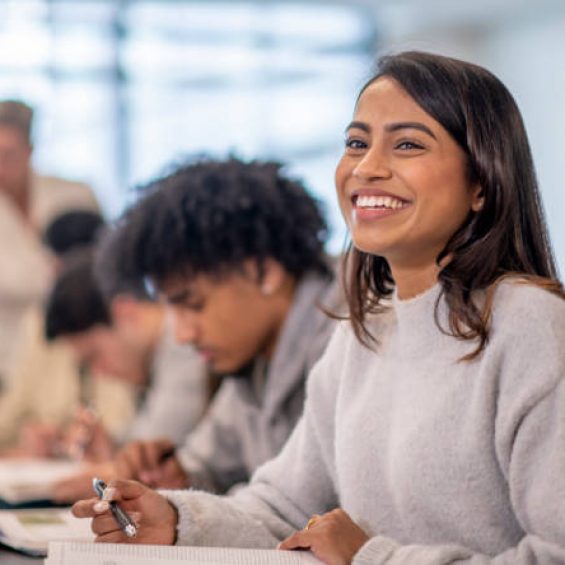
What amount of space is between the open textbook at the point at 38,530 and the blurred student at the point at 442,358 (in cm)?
16

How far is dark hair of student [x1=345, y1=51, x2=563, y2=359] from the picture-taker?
1349 mm

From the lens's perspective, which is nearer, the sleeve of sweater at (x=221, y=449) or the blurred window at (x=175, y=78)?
the sleeve of sweater at (x=221, y=449)

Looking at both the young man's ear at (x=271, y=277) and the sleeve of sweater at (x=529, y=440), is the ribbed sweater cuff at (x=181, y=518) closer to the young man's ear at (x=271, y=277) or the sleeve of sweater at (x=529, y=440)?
the sleeve of sweater at (x=529, y=440)

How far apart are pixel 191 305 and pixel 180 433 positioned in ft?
2.27

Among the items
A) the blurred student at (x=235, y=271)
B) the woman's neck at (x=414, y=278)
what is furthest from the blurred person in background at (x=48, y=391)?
the woman's neck at (x=414, y=278)

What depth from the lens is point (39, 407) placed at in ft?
11.8

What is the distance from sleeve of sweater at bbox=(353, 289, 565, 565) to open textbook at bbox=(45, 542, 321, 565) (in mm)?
80

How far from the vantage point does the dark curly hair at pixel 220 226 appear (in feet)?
7.16

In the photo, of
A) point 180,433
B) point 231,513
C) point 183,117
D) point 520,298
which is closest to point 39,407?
point 180,433

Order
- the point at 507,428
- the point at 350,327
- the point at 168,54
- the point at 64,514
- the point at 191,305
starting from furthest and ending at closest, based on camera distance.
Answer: the point at 168,54 < the point at 191,305 < the point at 64,514 < the point at 350,327 < the point at 507,428

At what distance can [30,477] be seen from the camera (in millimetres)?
2490

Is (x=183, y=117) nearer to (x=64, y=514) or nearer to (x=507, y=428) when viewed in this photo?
(x=64, y=514)

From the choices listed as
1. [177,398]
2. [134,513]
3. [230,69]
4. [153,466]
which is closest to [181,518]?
[134,513]

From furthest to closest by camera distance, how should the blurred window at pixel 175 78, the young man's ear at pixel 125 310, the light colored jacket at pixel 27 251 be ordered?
the blurred window at pixel 175 78 < the light colored jacket at pixel 27 251 < the young man's ear at pixel 125 310
